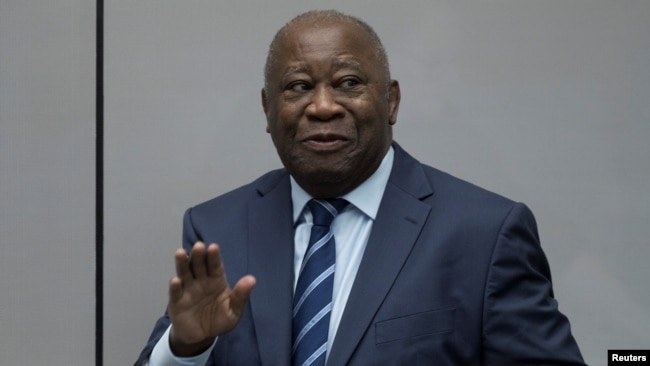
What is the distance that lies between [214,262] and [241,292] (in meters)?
0.08

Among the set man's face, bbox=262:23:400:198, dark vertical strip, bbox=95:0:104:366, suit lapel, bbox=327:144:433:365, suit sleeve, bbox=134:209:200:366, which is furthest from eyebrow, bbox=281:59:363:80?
dark vertical strip, bbox=95:0:104:366

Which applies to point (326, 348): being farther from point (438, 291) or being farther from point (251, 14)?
point (251, 14)

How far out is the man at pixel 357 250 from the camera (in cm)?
238

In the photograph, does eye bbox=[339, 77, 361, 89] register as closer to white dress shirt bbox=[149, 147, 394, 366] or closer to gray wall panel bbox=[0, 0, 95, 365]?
white dress shirt bbox=[149, 147, 394, 366]

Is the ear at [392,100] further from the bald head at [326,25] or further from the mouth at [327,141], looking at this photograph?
the mouth at [327,141]

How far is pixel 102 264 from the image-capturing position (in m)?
3.09

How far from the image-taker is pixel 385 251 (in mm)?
2475

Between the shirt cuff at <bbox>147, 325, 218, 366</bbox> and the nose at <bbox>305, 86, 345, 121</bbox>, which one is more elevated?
the nose at <bbox>305, 86, 345, 121</bbox>

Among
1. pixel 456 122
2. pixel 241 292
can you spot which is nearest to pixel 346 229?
pixel 241 292

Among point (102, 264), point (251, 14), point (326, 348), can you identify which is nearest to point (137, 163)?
point (102, 264)

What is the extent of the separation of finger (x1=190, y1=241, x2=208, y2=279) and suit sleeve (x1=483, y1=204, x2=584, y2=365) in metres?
0.62

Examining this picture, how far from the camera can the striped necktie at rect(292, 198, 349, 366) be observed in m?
2.44

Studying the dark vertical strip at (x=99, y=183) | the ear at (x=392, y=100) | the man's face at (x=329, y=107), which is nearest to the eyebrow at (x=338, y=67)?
the man's face at (x=329, y=107)

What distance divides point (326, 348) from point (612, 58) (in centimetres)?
124
